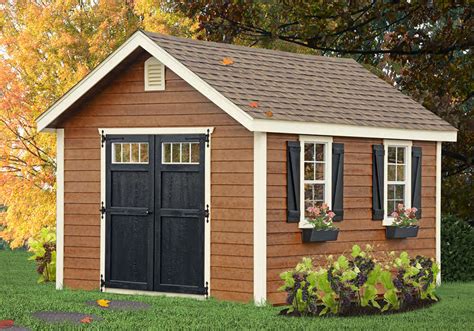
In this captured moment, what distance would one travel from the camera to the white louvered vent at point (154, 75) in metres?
18.1

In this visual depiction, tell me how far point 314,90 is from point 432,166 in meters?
2.78

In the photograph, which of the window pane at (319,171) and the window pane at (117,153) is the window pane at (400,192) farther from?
the window pane at (117,153)

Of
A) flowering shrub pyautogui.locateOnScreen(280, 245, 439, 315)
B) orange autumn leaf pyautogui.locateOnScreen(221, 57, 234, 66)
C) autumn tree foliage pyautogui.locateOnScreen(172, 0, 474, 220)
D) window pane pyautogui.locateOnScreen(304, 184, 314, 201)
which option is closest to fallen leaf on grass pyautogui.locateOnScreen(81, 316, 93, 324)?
flowering shrub pyautogui.locateOnScreen(280, 245, 439, 315)

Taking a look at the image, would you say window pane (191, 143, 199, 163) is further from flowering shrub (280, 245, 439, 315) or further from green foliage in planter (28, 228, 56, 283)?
green foliage in planter (28, 228, 56, 283)

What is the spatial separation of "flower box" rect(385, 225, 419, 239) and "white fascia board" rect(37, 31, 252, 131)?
4.15 meters

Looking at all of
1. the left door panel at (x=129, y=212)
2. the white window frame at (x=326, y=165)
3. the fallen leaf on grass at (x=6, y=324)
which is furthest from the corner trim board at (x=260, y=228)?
the fallen leaf on grass at (x=6, y=324)

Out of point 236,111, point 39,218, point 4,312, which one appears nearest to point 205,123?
point 236,111

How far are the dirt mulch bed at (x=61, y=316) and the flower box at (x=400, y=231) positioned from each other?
6219 millimetres

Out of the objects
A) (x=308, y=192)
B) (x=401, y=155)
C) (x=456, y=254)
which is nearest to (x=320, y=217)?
(x=308, y=192)

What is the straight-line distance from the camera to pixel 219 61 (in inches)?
735

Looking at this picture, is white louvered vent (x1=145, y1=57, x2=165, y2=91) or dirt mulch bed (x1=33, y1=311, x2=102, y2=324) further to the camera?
white louvered vent (x1=145, y1=57, x2=165, y2=91)

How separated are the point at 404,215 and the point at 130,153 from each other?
4821 mm

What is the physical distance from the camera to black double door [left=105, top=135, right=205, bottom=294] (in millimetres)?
17766

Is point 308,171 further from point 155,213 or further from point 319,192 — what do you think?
point 155,213
